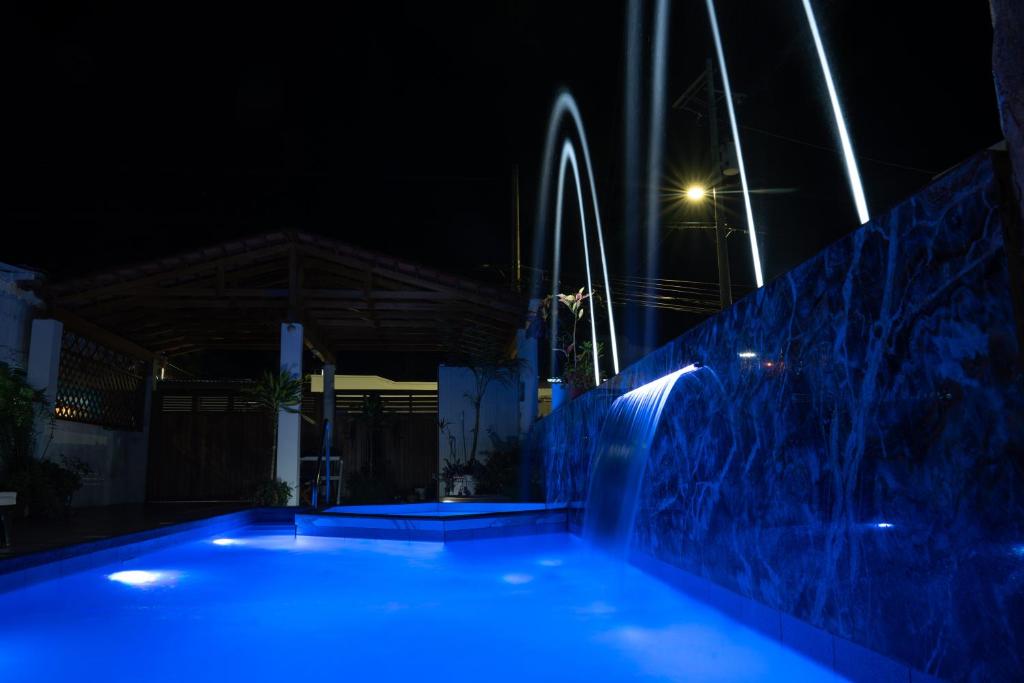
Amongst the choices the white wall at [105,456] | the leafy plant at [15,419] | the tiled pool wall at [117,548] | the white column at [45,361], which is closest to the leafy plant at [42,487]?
the leafy plant at [15,419]

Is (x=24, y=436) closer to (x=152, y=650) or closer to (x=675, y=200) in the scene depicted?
(x=152, y=650)

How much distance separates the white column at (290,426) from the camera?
10.9 meters

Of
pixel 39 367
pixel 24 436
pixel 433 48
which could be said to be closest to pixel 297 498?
pixel 24 436

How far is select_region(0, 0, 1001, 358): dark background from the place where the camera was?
7598 mm

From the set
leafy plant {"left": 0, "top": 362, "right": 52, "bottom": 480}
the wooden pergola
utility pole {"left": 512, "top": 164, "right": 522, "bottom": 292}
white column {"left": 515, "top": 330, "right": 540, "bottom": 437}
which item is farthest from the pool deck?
utility pole {"left": 512, "top": 164, "right": 522, "bottom": 292}

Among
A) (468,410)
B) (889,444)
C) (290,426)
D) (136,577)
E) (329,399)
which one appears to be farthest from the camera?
(329,399)

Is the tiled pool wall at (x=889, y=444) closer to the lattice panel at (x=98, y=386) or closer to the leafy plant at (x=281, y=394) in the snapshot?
the leafy plant at (x=281, y=394)

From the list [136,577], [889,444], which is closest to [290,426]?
[136,577]

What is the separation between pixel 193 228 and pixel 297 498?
16.8 metres

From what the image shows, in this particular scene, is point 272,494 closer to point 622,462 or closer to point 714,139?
point 622,462

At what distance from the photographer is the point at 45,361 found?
1060 cm

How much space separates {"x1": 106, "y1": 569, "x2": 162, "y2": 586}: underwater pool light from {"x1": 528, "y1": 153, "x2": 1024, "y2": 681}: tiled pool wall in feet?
13.4

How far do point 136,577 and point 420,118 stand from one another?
16.0m

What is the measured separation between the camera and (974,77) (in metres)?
6.40
